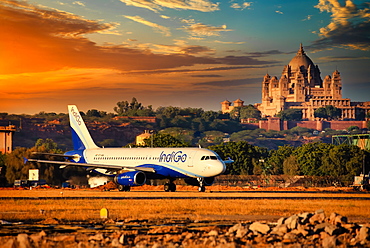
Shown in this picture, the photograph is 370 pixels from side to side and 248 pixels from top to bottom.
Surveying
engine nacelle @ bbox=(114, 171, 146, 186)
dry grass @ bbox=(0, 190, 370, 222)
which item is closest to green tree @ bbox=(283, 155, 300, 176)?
engine nacelle @ bbox=(114, 171, 146, 186)

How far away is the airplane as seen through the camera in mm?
66875

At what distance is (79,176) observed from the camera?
100 meters

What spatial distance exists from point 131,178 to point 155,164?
444cm

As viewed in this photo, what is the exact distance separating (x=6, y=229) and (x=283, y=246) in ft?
40.2

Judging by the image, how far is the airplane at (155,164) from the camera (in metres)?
66.9

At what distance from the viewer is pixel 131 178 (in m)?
68.2

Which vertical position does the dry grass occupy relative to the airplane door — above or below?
below

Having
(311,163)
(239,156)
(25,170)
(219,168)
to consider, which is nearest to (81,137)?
(25,170)

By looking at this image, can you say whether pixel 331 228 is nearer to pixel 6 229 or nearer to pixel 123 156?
pixel 6 229

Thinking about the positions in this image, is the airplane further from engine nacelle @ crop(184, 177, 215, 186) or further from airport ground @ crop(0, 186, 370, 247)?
airport ground @ crop(0, 186, 370, 247)

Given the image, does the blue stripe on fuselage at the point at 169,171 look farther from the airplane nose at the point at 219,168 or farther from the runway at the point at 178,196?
the runway at the point at 178,196

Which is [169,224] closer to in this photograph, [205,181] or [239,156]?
[205,181]

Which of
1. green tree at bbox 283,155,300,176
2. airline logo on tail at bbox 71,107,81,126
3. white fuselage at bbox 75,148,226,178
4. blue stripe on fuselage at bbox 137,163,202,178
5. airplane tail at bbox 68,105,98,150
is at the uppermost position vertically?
airline logo on tail at bbox 71,107,81,126

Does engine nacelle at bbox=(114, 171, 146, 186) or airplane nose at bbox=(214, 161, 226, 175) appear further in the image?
engine nacelle at bbox=(114, 171, 146, 186)
